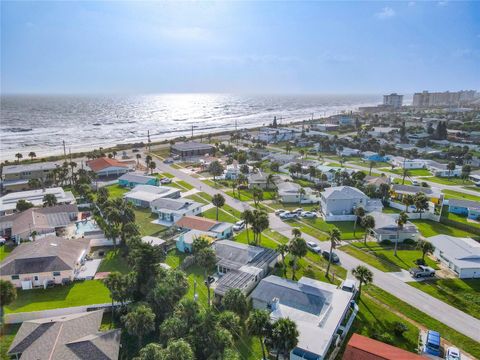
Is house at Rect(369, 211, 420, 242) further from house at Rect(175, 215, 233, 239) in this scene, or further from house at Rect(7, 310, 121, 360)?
house at Rect(7, 310, 121, 360)

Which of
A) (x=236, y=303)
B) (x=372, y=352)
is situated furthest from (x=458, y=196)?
(x=236, y=303)

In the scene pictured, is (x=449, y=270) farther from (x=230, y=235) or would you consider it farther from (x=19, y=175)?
(x=19, y=175)

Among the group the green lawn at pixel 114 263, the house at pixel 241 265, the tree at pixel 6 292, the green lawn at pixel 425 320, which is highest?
the tree at pixel 6 292

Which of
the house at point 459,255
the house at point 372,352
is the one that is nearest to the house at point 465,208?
the house at point 459,255

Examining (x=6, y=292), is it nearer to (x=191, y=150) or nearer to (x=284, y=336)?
(x=284, y=336)

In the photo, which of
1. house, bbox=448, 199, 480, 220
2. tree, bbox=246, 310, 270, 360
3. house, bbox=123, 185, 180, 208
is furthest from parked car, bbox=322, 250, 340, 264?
house, bbox=123, 185, 180, 208

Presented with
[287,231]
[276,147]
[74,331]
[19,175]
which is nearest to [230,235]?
[287,231]

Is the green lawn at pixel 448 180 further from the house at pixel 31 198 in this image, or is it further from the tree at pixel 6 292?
the tree at pixel 6 292
